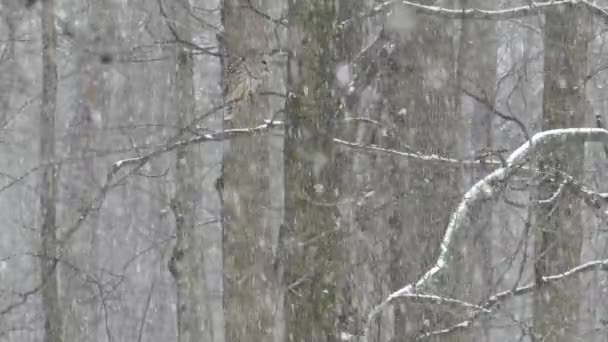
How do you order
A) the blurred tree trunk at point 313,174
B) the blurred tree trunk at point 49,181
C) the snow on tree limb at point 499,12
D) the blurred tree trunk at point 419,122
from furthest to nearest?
the blurred tree trunk at point 49,181 < the blurred tree trunk at point 419,122 < the snow on tree limb at point 499,12 < the blurred tree trunk at point 313,174

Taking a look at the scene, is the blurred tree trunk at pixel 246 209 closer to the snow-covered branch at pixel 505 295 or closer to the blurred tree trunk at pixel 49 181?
the snow-covered branch at pixel 505 295

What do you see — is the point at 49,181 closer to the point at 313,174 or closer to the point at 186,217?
the point at 186,217

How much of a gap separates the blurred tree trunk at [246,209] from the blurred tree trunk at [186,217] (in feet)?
6.10

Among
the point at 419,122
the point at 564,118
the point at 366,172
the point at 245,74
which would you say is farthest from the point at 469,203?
the point at 366,172

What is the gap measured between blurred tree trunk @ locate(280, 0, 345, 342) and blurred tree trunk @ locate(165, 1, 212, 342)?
4.22 metres

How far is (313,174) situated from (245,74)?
62.8 inches

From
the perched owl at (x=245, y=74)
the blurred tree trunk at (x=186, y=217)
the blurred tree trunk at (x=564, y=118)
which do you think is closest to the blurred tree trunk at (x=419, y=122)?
the blurred tree trunk at (x=564, y=118)

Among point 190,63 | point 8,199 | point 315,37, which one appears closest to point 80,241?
point 8,199

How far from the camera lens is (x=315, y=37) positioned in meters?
5.02

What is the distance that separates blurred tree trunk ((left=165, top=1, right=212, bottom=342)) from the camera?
9538mm

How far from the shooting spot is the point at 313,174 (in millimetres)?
5055

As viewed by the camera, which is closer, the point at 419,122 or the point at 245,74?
the point at 245,74

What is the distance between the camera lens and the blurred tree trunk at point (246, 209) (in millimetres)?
7133

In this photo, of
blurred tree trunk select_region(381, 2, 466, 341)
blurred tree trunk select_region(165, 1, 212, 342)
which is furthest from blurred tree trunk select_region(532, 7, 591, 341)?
blurred tree trunk select_region(165, 1, 212, 342)
